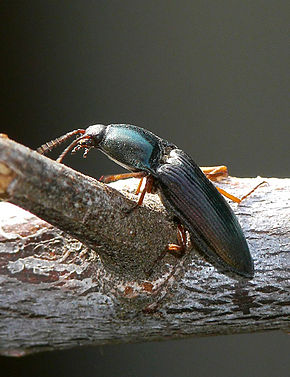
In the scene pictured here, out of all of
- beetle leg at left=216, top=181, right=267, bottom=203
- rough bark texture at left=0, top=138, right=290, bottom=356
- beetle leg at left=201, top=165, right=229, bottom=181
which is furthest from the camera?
beetle leg at left=201, top=165, right=229, bottom=181

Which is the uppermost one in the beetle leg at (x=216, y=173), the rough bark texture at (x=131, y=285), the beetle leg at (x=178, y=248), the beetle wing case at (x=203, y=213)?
the beetle leg at (x=216, y=173)

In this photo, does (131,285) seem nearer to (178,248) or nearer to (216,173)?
(178,248)

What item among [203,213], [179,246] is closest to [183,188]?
[203,213]

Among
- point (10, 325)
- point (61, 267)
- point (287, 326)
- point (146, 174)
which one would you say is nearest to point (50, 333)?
point (10, 325)

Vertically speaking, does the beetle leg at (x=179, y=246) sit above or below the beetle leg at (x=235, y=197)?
below

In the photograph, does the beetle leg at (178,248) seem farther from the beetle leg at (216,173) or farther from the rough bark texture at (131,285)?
the beetle leg at (216,173)

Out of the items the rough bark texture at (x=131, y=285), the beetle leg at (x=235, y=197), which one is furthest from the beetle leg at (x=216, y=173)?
the rough bark texture at (x=131, y=285)

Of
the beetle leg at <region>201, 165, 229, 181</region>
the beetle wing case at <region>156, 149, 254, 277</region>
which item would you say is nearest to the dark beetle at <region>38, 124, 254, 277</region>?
the beetle wing case at <region>156, 149, 254, 277</region>

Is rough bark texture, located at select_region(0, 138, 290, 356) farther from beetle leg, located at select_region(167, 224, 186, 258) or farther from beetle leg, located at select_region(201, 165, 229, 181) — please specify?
beetle leg, located at select_region(201, 165, 229, 181)

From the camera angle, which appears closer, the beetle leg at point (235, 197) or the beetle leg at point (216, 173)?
the beetle leg at point (235, 197)
